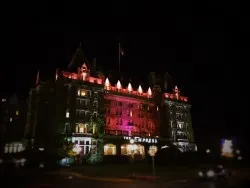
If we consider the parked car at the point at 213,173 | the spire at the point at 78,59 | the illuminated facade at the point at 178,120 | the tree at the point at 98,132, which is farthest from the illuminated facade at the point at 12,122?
the parked car at the point at 213,173

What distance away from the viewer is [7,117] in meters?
88.6

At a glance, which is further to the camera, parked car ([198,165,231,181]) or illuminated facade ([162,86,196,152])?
illuminated facade ([162,86,196,152])

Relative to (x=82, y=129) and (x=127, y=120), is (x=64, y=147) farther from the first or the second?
(x=127, y=120)

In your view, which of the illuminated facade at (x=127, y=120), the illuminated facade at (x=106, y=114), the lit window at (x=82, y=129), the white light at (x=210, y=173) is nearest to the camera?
the white light at (x=210, y=173)

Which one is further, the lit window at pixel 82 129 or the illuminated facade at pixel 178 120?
the illuminated facade at pixel 178 120

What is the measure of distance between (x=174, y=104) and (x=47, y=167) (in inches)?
2179

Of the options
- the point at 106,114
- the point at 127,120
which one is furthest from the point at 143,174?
the point at 127,120

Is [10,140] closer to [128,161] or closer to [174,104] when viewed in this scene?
[128,161]

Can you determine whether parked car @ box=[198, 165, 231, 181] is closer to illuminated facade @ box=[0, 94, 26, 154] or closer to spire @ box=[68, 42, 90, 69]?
spire @ box=[68, 42, 90, 69]

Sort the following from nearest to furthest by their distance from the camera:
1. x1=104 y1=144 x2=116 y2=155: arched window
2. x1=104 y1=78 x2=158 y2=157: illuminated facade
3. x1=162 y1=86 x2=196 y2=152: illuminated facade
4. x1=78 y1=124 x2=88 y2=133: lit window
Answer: x1=78 y1=124 x2=88 y2=133: lit window, x1=104 y1=144 x2=116 y2=155: arched window, x1=104 y1=78 x2=158 y2=157: illuminated facade, x1=162 y1=86 x2=196 y2=152: illuminated facade

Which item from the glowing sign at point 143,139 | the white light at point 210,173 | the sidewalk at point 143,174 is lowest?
the sidewalk at point 143,174

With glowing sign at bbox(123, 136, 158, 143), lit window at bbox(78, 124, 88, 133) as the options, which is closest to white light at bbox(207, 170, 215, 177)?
lit window at bbox(78, 124, 88, 133)

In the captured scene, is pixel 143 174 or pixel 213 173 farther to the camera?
pixel 143 174

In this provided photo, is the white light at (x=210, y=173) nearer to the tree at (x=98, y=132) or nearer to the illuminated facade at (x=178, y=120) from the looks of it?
the tree at (x=98, y=132)
